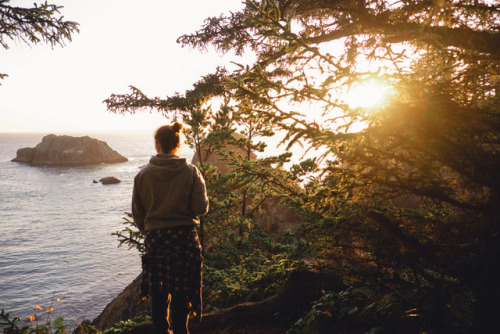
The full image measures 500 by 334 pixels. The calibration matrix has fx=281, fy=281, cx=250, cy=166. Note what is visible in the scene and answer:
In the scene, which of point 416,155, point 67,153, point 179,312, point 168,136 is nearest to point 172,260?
point 179,312

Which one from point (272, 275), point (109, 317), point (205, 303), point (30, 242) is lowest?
point (30, 242)

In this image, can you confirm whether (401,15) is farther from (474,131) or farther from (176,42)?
(176,42)

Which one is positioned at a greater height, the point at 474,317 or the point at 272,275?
the point at 474,317

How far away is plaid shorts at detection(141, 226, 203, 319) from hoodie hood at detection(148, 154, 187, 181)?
54 cm

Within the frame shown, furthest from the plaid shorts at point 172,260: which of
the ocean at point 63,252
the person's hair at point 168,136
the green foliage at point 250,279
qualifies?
the ocean at point 63,252

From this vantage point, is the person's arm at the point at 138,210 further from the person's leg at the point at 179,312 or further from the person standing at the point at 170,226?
the person's leg at the point at 179,312

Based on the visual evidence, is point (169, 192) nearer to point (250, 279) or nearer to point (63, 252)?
point (250, 279)

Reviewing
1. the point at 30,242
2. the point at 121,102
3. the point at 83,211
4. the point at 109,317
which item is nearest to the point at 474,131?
the point at 121,102

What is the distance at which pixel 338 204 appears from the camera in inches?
118

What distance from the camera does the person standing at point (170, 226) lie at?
2.73 metres

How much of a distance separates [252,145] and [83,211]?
37.0m

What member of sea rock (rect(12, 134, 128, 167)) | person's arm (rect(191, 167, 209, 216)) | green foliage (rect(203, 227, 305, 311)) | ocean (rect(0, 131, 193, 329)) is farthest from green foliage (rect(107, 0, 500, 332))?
sea rock (rect(12, 134, 128, 167))

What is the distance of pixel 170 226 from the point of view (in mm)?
2717

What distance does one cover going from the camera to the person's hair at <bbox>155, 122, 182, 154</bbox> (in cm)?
290
